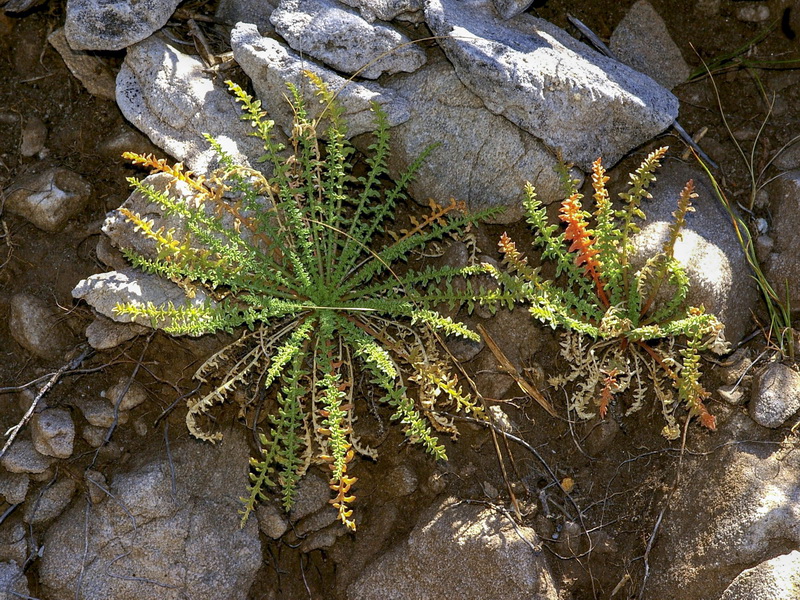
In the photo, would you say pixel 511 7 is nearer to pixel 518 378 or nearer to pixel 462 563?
pixel 518 378

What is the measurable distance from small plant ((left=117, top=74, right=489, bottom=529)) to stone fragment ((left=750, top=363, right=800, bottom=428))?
131cm

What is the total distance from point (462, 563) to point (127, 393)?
174cm

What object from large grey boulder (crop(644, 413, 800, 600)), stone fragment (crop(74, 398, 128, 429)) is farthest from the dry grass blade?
stone fragment (crop(74, 398, 128, 429))

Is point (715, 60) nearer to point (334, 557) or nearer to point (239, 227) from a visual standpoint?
point (239, 227)

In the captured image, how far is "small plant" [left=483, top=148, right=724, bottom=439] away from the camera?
341 cm

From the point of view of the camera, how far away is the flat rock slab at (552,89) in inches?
143

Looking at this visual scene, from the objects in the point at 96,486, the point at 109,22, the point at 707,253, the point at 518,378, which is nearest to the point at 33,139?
the point at 109,22

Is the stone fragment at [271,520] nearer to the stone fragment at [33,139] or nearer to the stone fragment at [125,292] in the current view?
the stone fragment at [125,292]

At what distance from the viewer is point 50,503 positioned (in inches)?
139

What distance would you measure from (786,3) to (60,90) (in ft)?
13.0

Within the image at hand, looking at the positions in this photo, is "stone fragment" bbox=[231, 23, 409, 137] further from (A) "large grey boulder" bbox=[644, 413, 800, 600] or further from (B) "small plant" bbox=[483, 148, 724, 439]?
(A) "large grey boulder" bbox=[644, 413, 800, 600]

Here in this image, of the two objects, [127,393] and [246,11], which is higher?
[246,11]

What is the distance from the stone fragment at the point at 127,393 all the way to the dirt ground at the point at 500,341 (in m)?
0.04

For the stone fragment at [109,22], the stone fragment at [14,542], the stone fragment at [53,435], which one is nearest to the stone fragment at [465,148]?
the stone fragment at [109,22]
